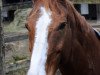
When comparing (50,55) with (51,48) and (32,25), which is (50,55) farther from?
(32,25)

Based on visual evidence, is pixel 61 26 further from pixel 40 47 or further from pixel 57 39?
pixel 40 47

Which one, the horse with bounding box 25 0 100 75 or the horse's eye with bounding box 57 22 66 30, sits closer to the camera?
the horse with bounding box 25 0 100 75

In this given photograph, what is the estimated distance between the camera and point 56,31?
9.92 feet

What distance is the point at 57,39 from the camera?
9.99 ft

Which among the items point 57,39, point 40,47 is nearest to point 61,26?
point 57,39

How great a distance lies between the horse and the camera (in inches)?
114

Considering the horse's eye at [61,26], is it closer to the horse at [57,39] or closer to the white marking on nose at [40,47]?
the horse at [57,39]

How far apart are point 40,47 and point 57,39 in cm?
20

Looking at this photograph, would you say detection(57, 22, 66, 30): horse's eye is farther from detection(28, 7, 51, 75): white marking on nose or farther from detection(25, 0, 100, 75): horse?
detection(28, 7, 51, 75): white marking on nose

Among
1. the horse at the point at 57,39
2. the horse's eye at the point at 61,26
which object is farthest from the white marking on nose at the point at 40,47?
the horse's eye at the point at 61,26

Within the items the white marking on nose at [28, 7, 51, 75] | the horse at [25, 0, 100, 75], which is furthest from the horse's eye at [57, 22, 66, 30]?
the white marking on nose at [28, 7, 51, 75]

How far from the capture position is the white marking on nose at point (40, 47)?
9.32 feet

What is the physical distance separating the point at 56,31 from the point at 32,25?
192mm

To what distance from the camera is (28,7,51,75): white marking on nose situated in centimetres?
284
